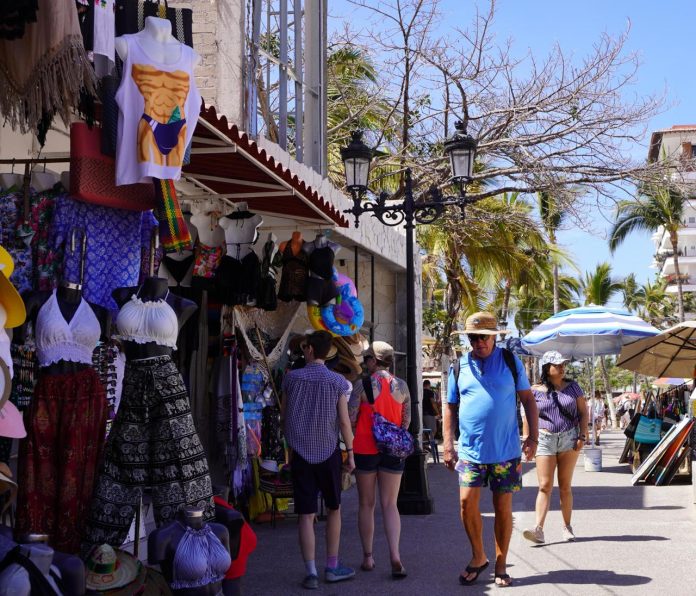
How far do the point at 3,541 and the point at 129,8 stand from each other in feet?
10.9

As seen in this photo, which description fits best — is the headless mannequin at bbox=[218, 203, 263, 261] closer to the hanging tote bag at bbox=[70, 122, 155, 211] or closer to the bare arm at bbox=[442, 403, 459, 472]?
the bare arm at bbox=[442, 403, 459, 472]

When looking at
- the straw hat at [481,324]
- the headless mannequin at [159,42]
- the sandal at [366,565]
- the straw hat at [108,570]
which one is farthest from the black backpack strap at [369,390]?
the headless mannequin at [159,42]

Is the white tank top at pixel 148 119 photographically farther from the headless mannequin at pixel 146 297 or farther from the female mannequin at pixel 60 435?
the female mannequin at pixel 60 435

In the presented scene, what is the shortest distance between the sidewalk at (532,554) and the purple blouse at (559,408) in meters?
1.05

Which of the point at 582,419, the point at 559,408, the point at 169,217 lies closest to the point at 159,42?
the point at 169,217

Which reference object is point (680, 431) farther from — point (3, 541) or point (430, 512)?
point (3, 541)

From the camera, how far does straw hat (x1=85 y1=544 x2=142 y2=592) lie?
15.8 ft

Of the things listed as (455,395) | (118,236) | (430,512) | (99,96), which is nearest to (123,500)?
(118,236)

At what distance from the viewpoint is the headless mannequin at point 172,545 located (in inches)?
201

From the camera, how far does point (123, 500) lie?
17.4 ft

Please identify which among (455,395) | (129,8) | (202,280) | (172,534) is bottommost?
(172,534)

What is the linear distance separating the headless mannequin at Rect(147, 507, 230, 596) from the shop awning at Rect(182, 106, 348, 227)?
2.43m

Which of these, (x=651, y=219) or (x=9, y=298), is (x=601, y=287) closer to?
(x=651, y=219)

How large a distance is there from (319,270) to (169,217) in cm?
351
